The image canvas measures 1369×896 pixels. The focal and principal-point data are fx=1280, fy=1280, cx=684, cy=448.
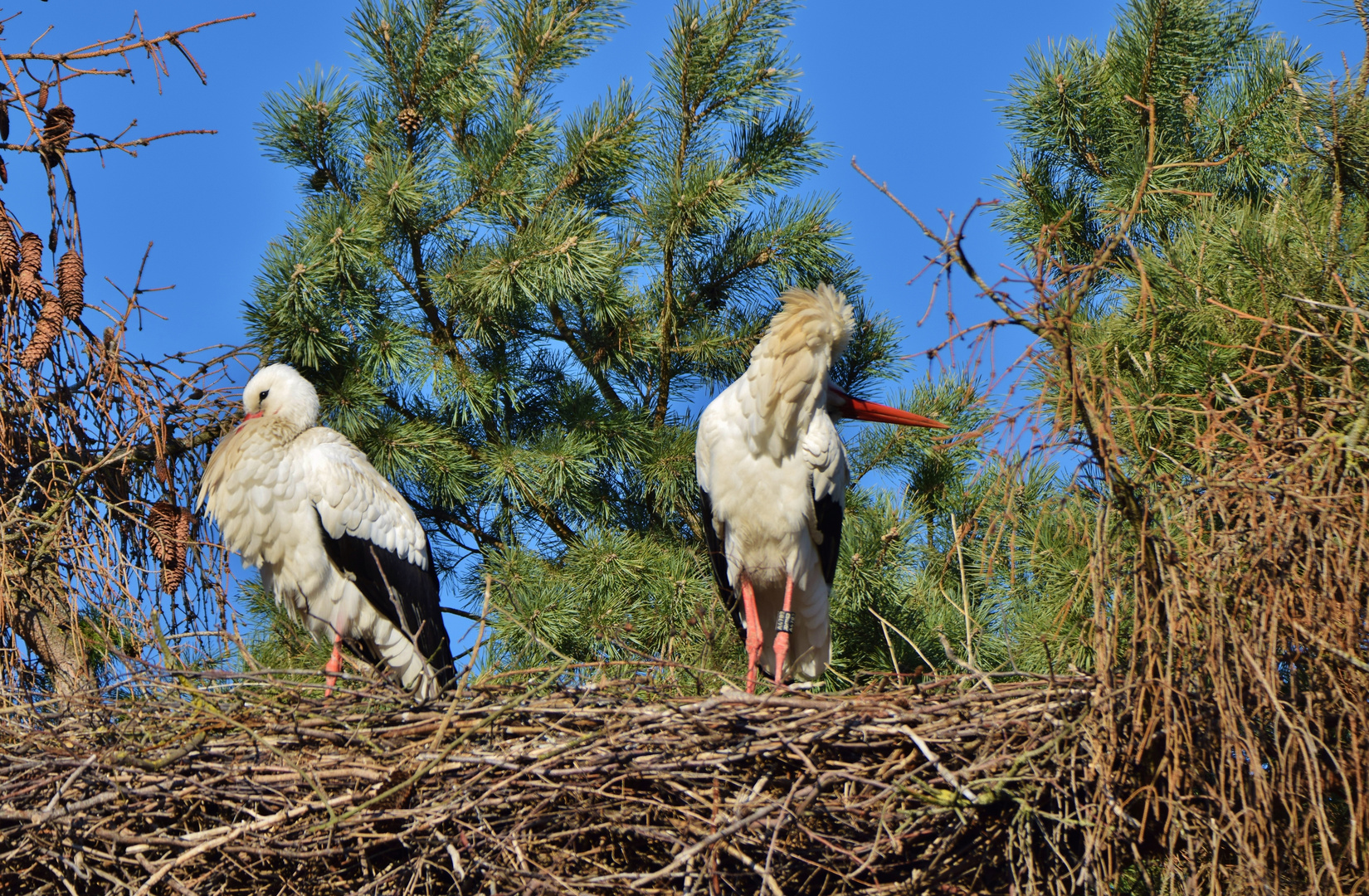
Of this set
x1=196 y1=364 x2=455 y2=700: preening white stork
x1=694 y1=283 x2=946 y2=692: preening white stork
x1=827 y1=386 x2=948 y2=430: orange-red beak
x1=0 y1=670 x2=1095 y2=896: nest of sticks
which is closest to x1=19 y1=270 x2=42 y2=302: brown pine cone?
x1=196 y1=364 x2=455 y2=700: preening white stork

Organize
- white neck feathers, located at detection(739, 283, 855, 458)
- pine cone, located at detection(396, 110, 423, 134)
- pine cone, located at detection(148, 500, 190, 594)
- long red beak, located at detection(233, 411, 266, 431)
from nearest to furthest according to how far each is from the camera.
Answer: pine cone, located at detection(148, 500, 190, 594)
white neck feathers, located at detection(739, 283, 855, 458)
long red beak, located at detection(233, 411, 266, 431)
pine cone, located at detection(396, 110, 423, 134)

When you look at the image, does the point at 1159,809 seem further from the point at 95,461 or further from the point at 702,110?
the point at 702,110

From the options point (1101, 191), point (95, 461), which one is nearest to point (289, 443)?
point (95, 461)

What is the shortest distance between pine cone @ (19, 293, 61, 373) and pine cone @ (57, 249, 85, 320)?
0.03 meters

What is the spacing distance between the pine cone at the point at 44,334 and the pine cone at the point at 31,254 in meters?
0.09

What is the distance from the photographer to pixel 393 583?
4.57 meters

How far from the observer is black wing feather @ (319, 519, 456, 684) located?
4.48m

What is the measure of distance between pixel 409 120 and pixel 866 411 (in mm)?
2675

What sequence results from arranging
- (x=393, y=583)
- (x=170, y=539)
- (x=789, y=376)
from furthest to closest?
(x=393, y=583) < (x=789, y=376) < (x=170, y=539)

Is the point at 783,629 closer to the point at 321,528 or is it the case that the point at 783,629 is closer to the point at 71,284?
the point at 321,528

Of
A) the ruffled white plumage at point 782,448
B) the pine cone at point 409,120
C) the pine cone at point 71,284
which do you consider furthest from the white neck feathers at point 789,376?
the pine cone at point 409,120

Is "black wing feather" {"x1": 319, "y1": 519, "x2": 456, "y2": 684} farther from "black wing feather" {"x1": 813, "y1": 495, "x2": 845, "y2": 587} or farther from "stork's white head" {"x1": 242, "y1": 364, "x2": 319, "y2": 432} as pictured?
"black wing feather" {"x1": 813, "y1": 495, "x2": 845, "y2": 587}

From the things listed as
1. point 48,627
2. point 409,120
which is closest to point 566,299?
point 409,120

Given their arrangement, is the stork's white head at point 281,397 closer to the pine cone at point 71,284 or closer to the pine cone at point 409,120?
the pine cone at point 71,284
